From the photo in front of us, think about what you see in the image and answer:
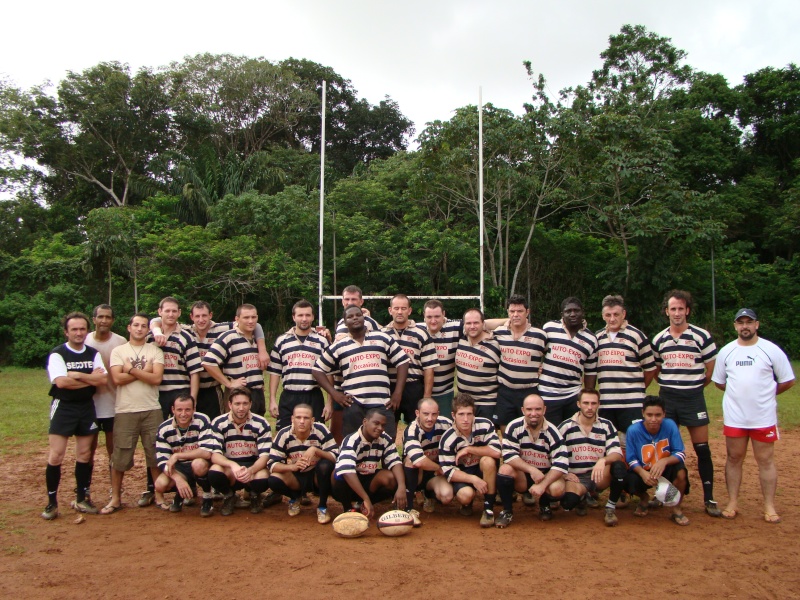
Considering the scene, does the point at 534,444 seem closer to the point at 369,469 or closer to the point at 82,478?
the point at 369,469

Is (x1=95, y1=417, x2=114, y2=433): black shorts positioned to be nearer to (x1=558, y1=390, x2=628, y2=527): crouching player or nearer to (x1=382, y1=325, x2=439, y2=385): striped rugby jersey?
(x1=382, y1=325, x2=439, y2=385): striped rugby jersey

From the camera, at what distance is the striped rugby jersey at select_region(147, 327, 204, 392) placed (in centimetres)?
630

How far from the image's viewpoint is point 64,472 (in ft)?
24.7

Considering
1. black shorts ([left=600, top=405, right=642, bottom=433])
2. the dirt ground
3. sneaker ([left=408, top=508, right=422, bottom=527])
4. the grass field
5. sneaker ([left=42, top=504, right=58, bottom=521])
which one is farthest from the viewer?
the grass field

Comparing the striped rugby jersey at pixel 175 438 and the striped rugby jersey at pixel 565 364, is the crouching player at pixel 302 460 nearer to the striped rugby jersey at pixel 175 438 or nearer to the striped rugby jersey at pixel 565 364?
the striped rugby jersey at pixel 175 438

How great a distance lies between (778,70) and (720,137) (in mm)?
3487

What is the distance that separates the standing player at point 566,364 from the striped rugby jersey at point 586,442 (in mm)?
245

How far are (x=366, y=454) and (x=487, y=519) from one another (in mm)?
1104

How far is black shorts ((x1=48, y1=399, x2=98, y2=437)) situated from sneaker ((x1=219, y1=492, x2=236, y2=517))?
1.31m

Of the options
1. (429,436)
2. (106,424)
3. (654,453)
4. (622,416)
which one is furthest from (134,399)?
(654,453)

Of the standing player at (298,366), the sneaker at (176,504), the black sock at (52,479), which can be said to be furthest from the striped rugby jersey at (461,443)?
the black sock at (52,479)

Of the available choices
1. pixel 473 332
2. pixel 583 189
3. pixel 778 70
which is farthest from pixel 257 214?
pixel 778 70

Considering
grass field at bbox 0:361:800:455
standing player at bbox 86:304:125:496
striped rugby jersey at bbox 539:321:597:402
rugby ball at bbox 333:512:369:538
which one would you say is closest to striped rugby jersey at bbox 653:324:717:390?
striped rugby jersey at bbox 539:321:597:402

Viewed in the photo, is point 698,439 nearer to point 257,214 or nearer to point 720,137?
point 257,214
